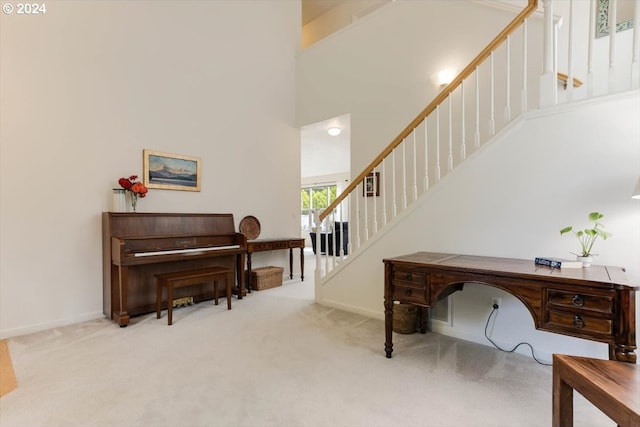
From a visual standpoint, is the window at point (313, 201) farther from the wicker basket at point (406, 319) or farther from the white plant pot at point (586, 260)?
the white plant pot at point (586, 260)

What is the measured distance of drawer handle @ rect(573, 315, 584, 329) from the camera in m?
1.57

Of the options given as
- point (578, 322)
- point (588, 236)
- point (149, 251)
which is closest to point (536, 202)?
point (588, 236)

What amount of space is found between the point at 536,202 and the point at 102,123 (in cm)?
422

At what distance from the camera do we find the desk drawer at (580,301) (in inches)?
58.9

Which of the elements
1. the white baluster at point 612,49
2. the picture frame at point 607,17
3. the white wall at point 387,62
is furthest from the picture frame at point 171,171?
the picture frame at point 607,17

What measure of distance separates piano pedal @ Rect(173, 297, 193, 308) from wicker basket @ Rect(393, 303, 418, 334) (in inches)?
96.5

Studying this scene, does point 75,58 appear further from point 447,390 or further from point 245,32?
point 447,390

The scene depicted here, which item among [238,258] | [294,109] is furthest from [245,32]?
[238,258]

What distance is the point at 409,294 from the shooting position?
7.23ft

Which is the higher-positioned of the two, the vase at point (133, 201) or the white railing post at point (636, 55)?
the white railing post at point (636, 55)

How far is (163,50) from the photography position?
382 cm

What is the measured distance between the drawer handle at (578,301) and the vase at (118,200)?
3.93 metres

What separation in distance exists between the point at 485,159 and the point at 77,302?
4.14m

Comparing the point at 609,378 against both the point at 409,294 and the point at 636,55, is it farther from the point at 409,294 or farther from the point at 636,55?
the point at 636,55
